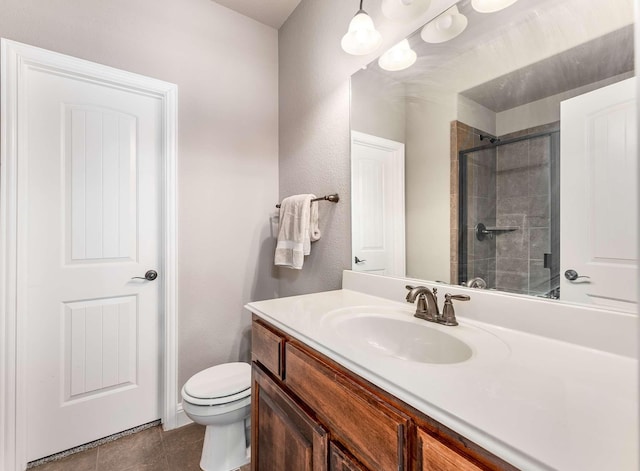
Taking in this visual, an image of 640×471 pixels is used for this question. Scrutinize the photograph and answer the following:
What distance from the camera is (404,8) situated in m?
1.13

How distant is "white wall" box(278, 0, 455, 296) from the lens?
152 cm

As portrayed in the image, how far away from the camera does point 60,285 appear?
1.51 m

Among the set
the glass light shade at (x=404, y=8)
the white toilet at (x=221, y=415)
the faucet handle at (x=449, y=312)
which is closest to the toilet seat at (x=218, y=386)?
the white toilet at (x=221, y=415)

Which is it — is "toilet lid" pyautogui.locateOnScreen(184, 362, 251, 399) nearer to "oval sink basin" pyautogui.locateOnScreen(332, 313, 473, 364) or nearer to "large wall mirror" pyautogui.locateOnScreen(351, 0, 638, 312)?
"oval sink basin" pyautogui.locateOnScreen(332, 313, 473, 364)

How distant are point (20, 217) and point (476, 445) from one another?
196cm

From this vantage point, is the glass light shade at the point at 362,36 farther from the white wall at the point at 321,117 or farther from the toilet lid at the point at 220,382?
the toilet lid at the point at 220,382

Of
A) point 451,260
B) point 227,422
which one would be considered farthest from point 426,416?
point 227,422

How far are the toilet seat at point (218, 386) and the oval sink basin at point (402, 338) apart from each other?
2.44 ft

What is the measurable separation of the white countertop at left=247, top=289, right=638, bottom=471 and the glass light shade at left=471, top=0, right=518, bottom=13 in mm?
1018

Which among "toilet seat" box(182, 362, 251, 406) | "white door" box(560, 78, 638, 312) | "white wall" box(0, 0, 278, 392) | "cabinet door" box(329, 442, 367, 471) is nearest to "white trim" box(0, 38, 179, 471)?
"white wall" box(0, 0, 278, 392)

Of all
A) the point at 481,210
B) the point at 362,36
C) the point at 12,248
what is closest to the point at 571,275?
the point at 481,210

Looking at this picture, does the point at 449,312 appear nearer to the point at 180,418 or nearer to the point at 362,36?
the point at 362,36

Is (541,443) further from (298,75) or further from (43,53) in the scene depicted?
(43,53)

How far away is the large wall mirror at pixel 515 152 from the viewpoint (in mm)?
717
